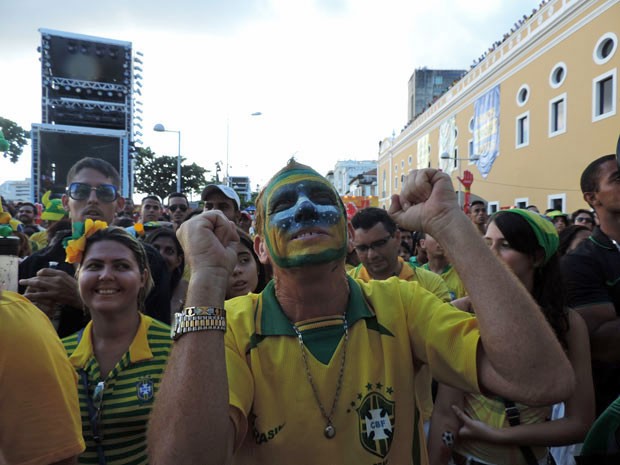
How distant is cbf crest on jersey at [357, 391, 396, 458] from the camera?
1.45m

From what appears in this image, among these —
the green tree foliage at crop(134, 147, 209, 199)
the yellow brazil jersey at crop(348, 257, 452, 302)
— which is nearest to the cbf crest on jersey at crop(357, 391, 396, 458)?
the yellow brazil jersey at crop(348, 257, 452, 302)

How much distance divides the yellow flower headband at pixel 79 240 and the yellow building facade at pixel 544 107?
16.9 meters

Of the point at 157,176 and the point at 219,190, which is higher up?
the point at 157,176

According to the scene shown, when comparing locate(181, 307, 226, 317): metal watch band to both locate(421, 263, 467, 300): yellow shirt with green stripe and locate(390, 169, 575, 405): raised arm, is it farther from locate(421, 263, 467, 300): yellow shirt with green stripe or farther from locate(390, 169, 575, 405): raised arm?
locate(421, 263, 467, 300): yellow shirt with green stripe

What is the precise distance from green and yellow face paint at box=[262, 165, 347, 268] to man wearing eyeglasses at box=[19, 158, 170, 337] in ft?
4.53

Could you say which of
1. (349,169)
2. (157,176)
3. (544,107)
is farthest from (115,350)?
(349,169)

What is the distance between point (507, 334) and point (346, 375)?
1.80 feet

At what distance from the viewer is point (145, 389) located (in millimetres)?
2137

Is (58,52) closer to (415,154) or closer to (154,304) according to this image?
(154,304)

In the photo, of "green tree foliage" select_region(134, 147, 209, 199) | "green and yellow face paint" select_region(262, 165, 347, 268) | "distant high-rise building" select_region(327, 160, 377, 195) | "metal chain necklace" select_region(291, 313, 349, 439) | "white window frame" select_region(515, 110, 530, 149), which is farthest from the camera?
"distant high-rise building" select_region(327, 160, 377, 195)

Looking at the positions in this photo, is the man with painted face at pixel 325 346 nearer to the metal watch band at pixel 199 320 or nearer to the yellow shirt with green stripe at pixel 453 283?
the metal watch band at pixel 199 320

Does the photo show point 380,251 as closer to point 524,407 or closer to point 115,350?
point 524,407

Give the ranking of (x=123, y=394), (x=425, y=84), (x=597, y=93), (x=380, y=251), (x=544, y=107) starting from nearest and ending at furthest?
(x=123, y=394), (x=380, y=251), (x=597, y=93), (x=544, y=107), (x=425, y=84)

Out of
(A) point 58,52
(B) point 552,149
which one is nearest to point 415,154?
(B) point 552,149
